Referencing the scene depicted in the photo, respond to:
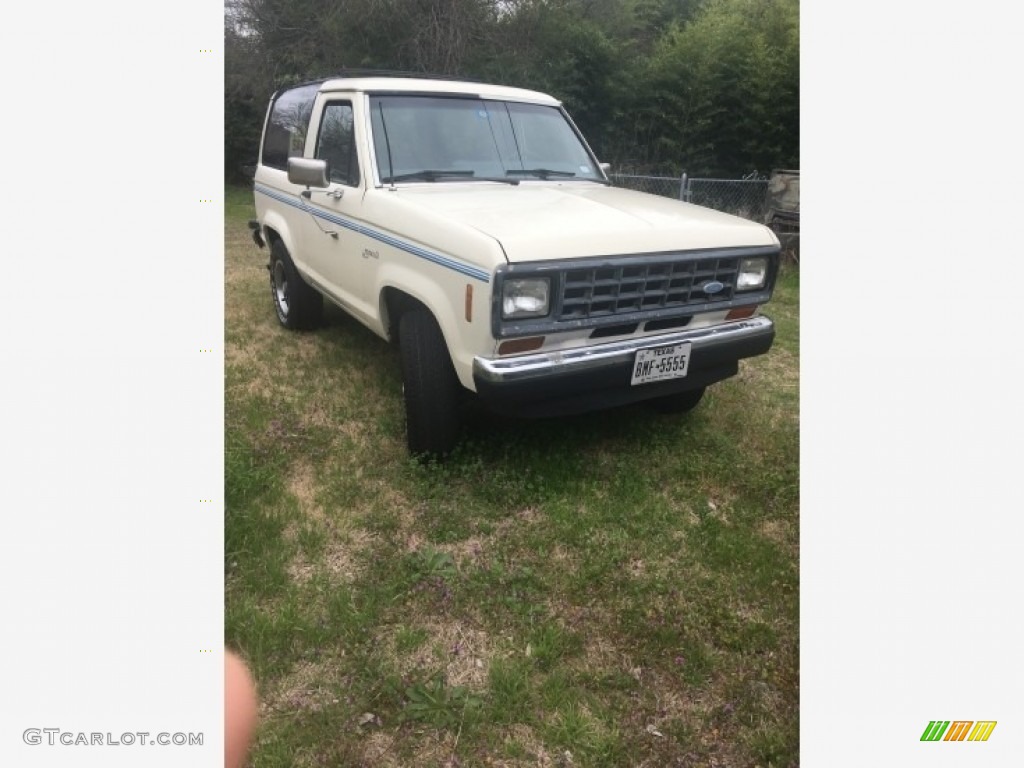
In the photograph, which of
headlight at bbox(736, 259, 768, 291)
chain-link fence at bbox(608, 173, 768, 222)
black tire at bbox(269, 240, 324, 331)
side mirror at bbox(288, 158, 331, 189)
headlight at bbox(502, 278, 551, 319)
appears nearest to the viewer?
headlight at bbox(502, 278, 551, 319)

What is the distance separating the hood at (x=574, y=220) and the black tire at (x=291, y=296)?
2013 millimetres

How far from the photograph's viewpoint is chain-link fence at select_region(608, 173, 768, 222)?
10.6 meters

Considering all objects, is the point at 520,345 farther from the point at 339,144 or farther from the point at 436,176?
the point at 339,144

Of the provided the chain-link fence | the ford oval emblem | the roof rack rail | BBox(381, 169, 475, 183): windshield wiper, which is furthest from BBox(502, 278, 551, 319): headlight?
the chain-link fence

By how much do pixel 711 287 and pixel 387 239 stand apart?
1620mm

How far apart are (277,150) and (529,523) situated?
12.8ft

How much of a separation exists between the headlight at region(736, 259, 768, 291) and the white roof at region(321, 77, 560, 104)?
73.1 inches

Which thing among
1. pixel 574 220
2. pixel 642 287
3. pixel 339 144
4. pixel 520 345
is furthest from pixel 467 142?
pixel 520 345

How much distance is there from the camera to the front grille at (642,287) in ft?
9.58

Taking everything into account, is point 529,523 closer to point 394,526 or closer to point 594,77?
point 394,526

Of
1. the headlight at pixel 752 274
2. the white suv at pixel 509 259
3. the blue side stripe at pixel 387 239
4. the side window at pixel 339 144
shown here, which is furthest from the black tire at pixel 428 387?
the headlight at pixel 752 274

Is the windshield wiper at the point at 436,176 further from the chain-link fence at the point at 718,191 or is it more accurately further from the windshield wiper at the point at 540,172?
the chain-link fence at the point at 718,191

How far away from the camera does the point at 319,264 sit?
4.62 m

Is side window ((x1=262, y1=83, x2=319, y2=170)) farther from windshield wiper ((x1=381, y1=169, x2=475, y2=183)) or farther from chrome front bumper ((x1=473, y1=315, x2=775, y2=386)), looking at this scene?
chrome front bumper ((x1=473, y1=315, x2=775, y2=386))
